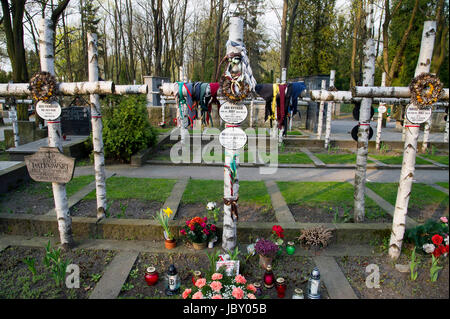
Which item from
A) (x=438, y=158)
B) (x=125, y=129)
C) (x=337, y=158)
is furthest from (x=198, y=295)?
(x=438, y=158)

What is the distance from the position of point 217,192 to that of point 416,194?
16.0ft

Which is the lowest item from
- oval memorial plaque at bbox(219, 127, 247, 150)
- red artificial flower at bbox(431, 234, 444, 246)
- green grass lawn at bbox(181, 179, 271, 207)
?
green grass lawn at bbox(181, 179, 271, 207)

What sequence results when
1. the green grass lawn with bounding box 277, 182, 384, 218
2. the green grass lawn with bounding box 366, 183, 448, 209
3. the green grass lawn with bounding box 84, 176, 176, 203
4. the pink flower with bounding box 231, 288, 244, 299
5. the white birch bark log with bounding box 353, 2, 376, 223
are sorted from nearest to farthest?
1. the pink flower with bounding box 231, 288, 244, 299
2. the white birch bark log with bounding box 353, 2, 376, 223
3. the green grass lawn with bounding box 277, 182, 384, 218
4. the green grass lawn with bounding box 366, 183, 448, 209
5. the green grass lawn with bounding box 84, 176, 176, 203

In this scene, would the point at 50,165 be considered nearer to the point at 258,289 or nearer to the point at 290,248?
the point at 258,289

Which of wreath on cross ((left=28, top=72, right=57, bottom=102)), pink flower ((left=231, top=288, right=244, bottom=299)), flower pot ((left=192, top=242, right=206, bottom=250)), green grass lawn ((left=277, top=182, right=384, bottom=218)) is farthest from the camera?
green grass lawn ((left=277, top=182, right=384, bottom=218))

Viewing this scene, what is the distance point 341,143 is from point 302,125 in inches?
254

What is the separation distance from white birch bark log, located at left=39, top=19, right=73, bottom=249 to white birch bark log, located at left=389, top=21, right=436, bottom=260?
5280 mm

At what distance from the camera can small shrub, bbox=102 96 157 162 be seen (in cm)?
1001

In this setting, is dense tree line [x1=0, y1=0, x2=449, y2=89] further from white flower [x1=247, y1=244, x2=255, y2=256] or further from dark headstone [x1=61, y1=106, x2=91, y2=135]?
white flower [x1=247, y1=244, x2=255, y2=256]

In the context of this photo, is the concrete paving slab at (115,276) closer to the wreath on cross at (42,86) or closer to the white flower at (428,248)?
the wreath on cross at (42,86)

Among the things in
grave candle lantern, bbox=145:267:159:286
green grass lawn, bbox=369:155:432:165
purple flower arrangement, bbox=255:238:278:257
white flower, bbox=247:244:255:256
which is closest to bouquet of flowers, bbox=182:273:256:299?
grave candle lantern, bbox=145:267:159:286

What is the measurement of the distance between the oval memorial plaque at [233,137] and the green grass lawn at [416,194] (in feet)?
14.5

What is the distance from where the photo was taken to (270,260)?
4.39 m
